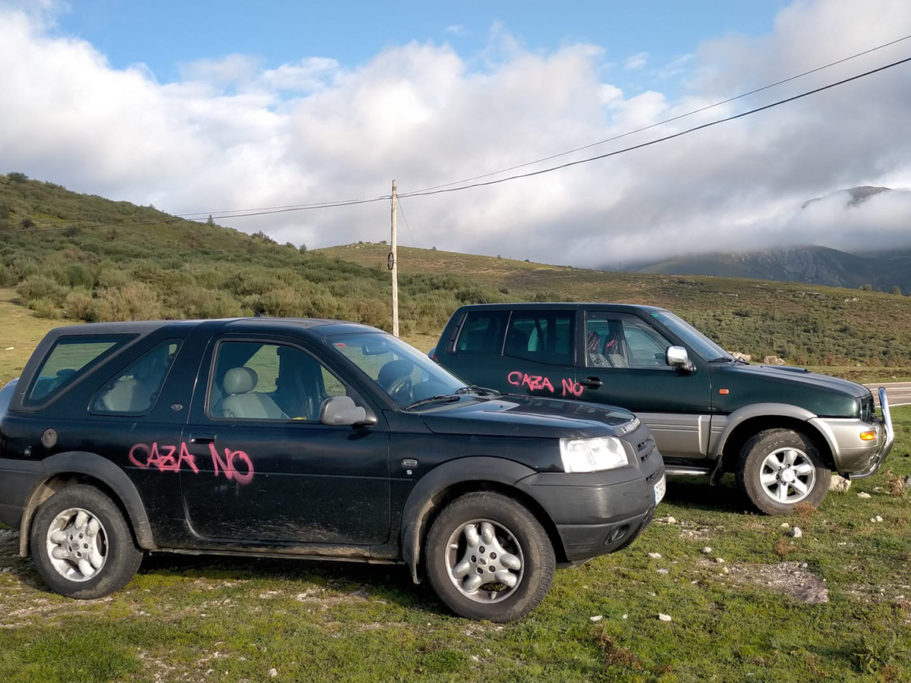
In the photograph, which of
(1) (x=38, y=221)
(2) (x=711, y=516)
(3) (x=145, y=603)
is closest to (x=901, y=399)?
(2) (x=711, y=516)

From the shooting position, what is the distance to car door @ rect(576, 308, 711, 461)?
7.48 m

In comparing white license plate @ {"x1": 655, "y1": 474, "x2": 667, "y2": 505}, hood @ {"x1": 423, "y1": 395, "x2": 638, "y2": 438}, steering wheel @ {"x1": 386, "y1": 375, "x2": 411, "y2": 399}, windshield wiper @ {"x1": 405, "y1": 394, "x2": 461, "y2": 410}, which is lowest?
white license plate @ {"x1": 655, "y1": 474, "x2": 667, "y2": 505}

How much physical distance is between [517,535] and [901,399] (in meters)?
18.7

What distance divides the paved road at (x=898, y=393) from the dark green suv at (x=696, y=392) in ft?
35.8

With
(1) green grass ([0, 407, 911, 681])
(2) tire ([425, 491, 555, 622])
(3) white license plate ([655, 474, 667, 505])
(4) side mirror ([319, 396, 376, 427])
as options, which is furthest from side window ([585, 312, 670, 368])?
(4) side mirror ([319, 396, 376, 427])

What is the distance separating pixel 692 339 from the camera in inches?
309

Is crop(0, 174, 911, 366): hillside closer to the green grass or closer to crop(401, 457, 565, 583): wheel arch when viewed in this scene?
the green grass

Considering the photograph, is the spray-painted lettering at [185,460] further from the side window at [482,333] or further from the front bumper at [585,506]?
the side window at [482,333]

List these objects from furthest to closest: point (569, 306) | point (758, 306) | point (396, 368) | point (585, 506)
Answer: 1. point (758, 306)
2. point (569, 306)
3. point (396, 368)
4. point (585, 506)

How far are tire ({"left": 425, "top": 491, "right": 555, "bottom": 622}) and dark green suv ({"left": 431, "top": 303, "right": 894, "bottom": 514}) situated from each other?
10.4 ft

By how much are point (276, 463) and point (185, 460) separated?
0.60m

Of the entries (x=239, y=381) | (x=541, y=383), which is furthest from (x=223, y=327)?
(x=541, y=383)

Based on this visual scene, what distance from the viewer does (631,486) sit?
4.75 m

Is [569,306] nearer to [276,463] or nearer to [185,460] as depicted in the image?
[276,463]
